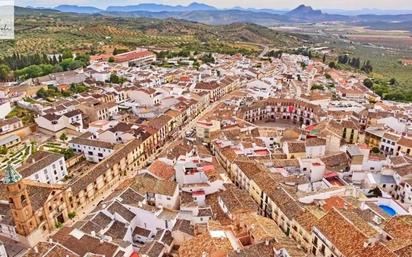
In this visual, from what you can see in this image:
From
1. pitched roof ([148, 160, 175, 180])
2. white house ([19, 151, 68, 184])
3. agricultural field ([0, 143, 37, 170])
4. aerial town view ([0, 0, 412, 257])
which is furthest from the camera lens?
agricultural field ([0, 143, 37, 170])

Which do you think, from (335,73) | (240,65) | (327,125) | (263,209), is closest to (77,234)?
(263,209)

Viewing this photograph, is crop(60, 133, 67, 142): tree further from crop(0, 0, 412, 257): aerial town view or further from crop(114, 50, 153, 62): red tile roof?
crop(114, 50, 153, 62): red tile roof

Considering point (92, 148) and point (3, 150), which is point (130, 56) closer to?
point (3, 150)

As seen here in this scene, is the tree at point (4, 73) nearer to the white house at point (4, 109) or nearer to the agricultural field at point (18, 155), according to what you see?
the white house at point (4, 109)

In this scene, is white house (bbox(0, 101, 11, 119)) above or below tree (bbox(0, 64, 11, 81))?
below

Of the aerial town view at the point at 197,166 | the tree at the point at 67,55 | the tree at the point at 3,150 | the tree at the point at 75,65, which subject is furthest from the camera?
the tree at the point at 67,55

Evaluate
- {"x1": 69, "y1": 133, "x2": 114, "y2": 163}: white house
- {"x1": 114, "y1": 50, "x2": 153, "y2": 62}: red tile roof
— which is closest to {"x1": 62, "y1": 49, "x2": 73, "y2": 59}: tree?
{"x1": 114, "y1": 50, "x2": 153, "y2": 62}: red tile roof

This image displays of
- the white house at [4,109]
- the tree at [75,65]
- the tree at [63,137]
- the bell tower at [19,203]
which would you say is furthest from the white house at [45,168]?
the tree at [75,65]

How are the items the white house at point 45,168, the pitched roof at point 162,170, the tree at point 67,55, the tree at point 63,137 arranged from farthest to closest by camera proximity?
the tree at point 67,55 → the tree at point 63,137 → the white house at point 45,168 → the pitched roof at point 162,170
